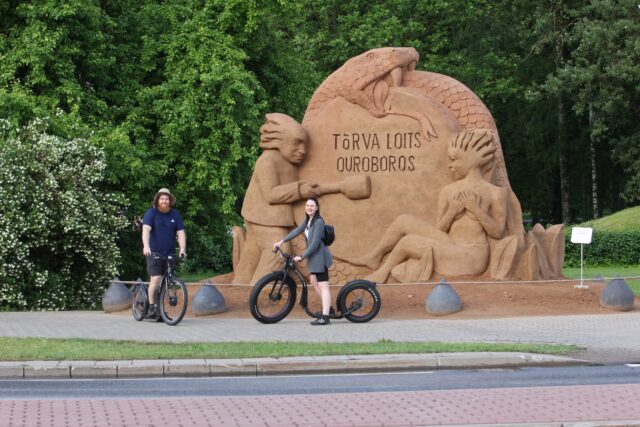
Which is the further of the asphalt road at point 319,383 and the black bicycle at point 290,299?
the black bicycle at point 290,299

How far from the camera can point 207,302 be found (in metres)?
18.9

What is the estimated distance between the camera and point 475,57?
47156mm

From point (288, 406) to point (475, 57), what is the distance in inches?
1541

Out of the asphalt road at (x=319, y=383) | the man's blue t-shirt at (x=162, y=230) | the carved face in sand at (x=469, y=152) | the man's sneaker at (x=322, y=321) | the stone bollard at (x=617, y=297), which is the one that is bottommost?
the asphalt road at (x=319, y=383)

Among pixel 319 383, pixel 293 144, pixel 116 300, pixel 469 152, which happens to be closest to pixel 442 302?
pixel 469 152

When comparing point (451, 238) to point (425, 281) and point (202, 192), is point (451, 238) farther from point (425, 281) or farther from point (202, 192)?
point (202, 192)

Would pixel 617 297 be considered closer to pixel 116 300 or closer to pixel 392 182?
pixel 392 182

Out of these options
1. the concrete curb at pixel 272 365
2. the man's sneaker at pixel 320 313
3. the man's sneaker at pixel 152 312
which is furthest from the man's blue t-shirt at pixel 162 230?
the concrete curb at pixel 272 365

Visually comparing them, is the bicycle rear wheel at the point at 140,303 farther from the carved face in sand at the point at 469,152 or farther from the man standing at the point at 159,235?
the carved face in sand at the point at 469,152

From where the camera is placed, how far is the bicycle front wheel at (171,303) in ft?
55.9

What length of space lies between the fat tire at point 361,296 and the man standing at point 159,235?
257 cm

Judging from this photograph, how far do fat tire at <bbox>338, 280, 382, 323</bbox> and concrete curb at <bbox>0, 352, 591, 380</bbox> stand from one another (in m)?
4.57

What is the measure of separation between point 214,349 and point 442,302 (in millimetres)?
6196

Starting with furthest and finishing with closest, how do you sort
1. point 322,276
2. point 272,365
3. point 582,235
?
point 582,235, point 322,276, point 272,365
